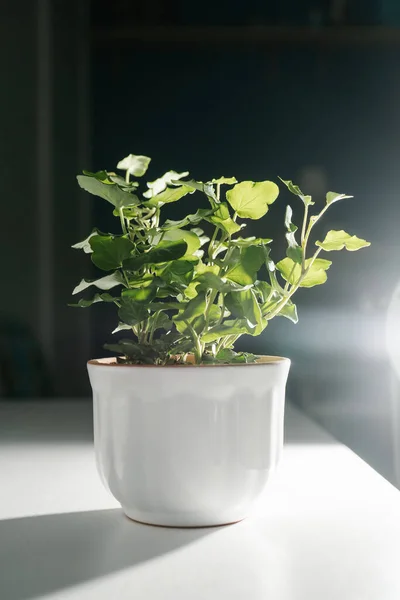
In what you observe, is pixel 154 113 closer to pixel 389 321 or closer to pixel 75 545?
pixel 389 321

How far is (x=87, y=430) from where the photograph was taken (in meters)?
1.13

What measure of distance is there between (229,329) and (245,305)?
23 millimetres

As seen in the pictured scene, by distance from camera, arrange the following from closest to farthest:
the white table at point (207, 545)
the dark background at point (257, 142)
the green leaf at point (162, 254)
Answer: the white table at point (207, 545)
the green leaf at point (162, 254)
the dark background at point (257, 142)

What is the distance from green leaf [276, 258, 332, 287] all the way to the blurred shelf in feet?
3.02

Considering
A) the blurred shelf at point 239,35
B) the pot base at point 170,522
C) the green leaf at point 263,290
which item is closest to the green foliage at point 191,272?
the green leaf at point 263,290

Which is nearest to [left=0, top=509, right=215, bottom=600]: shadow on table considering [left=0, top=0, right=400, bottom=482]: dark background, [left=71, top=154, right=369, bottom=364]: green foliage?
[left=71, top=154, right=369, bottom=364]: green foliage

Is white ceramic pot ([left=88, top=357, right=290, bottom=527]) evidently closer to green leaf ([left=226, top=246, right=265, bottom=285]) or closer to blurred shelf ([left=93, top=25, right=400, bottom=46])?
green leaf ([left=226, top=246, right=265, bottom=285])

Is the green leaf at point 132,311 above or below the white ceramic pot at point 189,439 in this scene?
above

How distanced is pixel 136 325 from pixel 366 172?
3.12ft

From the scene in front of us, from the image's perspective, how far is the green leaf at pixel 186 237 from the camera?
22.8 inches

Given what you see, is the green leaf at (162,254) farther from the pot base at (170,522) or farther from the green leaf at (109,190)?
the pot base at (170,522)

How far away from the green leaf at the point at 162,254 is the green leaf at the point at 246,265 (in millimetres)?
51

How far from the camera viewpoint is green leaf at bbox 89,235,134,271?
57 centimetres

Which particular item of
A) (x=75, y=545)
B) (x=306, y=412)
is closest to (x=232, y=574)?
(x=75, y=545)
